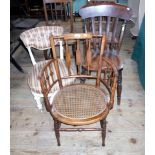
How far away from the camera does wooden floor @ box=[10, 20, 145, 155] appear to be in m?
1.61

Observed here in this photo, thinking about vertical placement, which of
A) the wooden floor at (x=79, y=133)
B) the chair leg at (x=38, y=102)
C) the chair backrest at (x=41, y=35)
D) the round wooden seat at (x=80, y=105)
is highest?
the chair backrest at (x=41, y=35)

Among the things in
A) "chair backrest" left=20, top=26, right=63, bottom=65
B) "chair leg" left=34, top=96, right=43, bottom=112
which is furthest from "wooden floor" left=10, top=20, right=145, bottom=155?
"chair backrest" left=20, top=26, right=63, bottom=65

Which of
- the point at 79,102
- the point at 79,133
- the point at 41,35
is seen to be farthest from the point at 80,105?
the point at 41,35

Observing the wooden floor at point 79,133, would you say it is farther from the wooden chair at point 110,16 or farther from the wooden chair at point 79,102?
the wooden chair at point 110,16

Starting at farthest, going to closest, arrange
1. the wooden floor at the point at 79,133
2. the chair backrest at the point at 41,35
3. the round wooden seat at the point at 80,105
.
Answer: the chair backrest at the point at 41,35
the wooden floor at the point at 79,133
the round wooden seat at the point at 80,105

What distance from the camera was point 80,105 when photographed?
1388 millimetres

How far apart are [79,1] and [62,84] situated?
2.66 meters

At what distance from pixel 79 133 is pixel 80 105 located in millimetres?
447

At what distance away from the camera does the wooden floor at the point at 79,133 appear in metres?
1.61

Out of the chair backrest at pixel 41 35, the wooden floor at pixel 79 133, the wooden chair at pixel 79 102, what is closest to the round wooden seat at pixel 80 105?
the wooden chair at pixel 79 102

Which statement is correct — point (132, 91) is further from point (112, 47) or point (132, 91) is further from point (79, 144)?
point (79, 144)

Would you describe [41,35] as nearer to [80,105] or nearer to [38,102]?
[38,102]

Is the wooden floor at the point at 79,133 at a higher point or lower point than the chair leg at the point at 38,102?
lower

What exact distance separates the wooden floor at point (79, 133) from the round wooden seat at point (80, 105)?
0.42 meters
